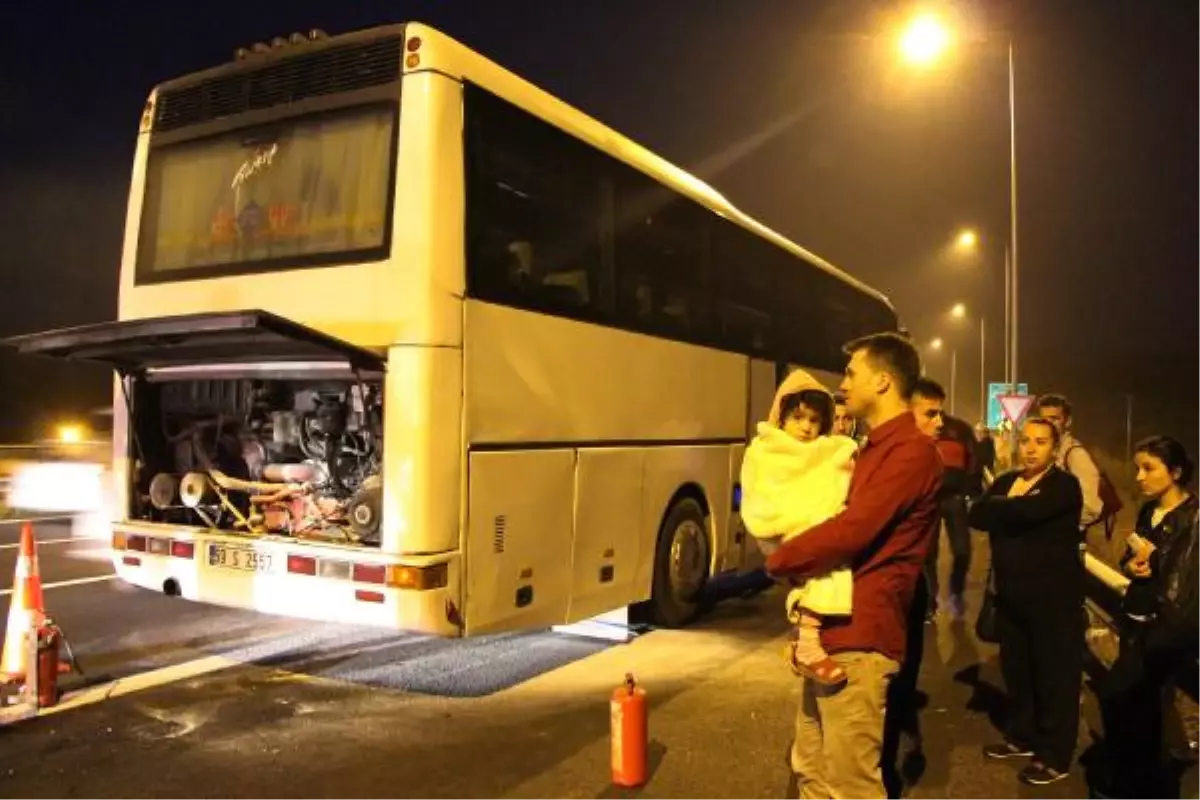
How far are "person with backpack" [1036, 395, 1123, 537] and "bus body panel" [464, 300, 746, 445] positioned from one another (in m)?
2.97

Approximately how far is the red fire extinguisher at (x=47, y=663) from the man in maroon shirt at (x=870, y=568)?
4.86 metres

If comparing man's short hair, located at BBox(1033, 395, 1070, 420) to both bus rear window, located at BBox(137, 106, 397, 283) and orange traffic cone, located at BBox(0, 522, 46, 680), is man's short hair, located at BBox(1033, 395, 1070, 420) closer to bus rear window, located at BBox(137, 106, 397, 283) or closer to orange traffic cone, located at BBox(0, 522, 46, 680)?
bus rear window, located at BBox(137, 106, 397, 283)

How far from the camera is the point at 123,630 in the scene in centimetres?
862

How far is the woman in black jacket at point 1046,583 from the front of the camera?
5.18 metres

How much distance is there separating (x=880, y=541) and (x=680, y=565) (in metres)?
5.66

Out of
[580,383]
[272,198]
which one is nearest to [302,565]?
[580,383]

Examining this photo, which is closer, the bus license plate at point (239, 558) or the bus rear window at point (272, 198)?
the bus rear window at point (272, 198)

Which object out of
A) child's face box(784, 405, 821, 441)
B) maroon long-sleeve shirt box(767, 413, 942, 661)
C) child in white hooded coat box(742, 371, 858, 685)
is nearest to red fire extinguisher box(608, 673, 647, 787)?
child in white hooded coat box(742, 371, 858, 685)

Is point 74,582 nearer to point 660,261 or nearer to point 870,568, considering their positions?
point 660,261

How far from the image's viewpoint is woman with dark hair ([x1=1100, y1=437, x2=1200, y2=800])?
15.1 feet

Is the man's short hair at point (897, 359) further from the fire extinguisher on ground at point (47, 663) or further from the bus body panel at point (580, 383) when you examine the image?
the fire extinguisher on ground at point (47, 663)

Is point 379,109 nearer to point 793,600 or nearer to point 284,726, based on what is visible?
point 284,726

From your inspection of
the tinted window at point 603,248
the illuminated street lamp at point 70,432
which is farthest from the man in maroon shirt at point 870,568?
the illuminated street lamp at point 70,432

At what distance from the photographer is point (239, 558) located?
265 inches
